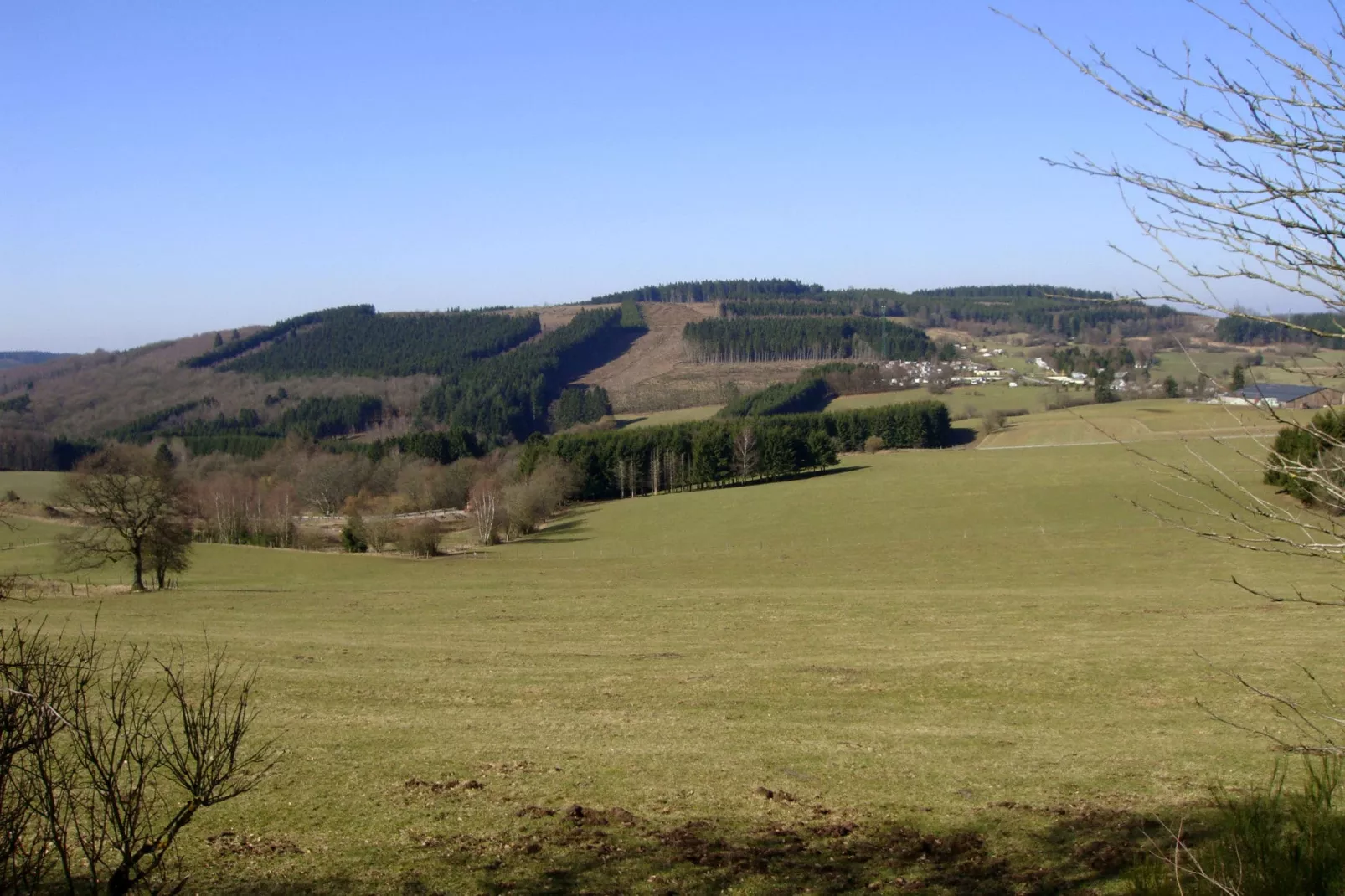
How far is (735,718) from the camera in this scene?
16.6 m

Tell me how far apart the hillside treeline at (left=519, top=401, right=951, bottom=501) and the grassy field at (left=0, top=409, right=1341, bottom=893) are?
48816mm

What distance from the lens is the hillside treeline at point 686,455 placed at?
9281cm

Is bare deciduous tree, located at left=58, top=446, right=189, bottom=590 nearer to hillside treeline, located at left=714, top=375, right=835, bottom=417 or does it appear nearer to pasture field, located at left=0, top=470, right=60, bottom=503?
pasture field, located at left=0, top=470, right=60, bottom=503

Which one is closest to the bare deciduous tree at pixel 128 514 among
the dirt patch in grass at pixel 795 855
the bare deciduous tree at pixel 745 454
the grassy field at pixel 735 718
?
the grassy field at pixel 735 718

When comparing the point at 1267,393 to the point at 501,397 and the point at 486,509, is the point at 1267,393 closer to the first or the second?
the point at 486,509

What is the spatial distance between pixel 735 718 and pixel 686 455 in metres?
79.1

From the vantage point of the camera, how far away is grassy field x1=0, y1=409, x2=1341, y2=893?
976 cm

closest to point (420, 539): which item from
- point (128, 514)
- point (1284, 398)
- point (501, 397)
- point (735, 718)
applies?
point (128, 514)

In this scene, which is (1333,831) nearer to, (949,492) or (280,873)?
(280,873)

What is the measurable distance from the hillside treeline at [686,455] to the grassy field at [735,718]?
48816 mm

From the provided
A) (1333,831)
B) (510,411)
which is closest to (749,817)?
(1333,831)

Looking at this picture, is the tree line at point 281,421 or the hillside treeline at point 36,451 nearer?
the hillside treeline at point 36,451

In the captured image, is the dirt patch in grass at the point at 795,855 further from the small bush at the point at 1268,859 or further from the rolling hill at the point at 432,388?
the rolling hill at the point at 432,388

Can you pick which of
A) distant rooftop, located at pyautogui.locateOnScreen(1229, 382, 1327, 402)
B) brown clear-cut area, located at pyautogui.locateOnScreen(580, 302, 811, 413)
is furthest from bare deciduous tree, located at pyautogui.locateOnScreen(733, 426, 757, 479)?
distant rooftop, located at pyautogui.locateOnScreen(1229, 382, 1327, 402)
